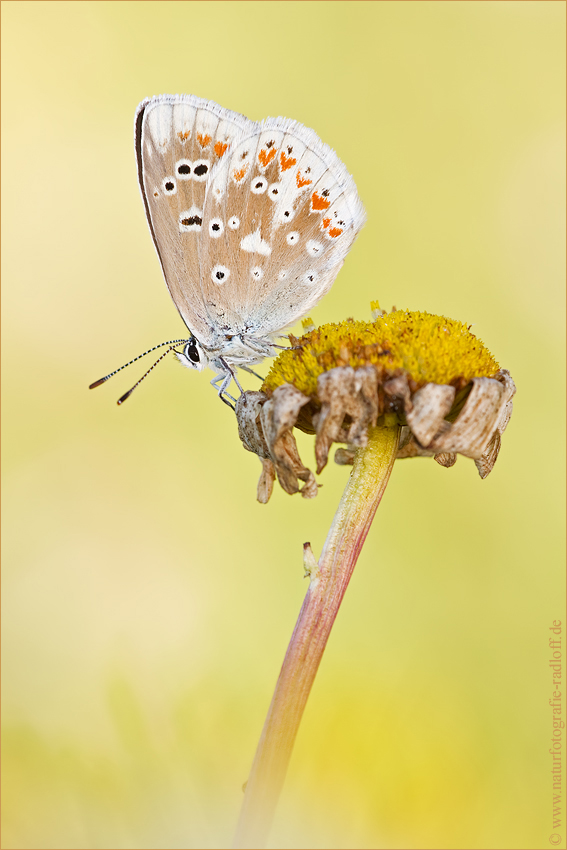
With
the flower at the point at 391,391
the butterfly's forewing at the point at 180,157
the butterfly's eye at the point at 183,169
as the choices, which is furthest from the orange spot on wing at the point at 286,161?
the flower at the point at 391,391

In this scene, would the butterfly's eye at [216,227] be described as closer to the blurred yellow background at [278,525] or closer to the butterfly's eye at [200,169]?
the butterfly's eye at [200,169]

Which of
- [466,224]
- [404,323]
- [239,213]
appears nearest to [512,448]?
[466,224]

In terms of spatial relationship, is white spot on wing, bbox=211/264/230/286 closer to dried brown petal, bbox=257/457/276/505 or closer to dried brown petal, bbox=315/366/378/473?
dried brown petal, bbox=257/457/276/505

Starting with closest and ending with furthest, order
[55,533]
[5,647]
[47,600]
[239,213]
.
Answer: [239,213]
[5,647]
[47,600]
[55,533]

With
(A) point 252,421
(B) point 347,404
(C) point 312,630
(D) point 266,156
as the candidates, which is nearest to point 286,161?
(D) point 266,156

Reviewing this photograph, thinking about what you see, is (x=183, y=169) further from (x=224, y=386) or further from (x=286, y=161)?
(x=224, y=386)

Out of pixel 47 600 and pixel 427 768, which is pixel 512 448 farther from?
pixel 47 600
